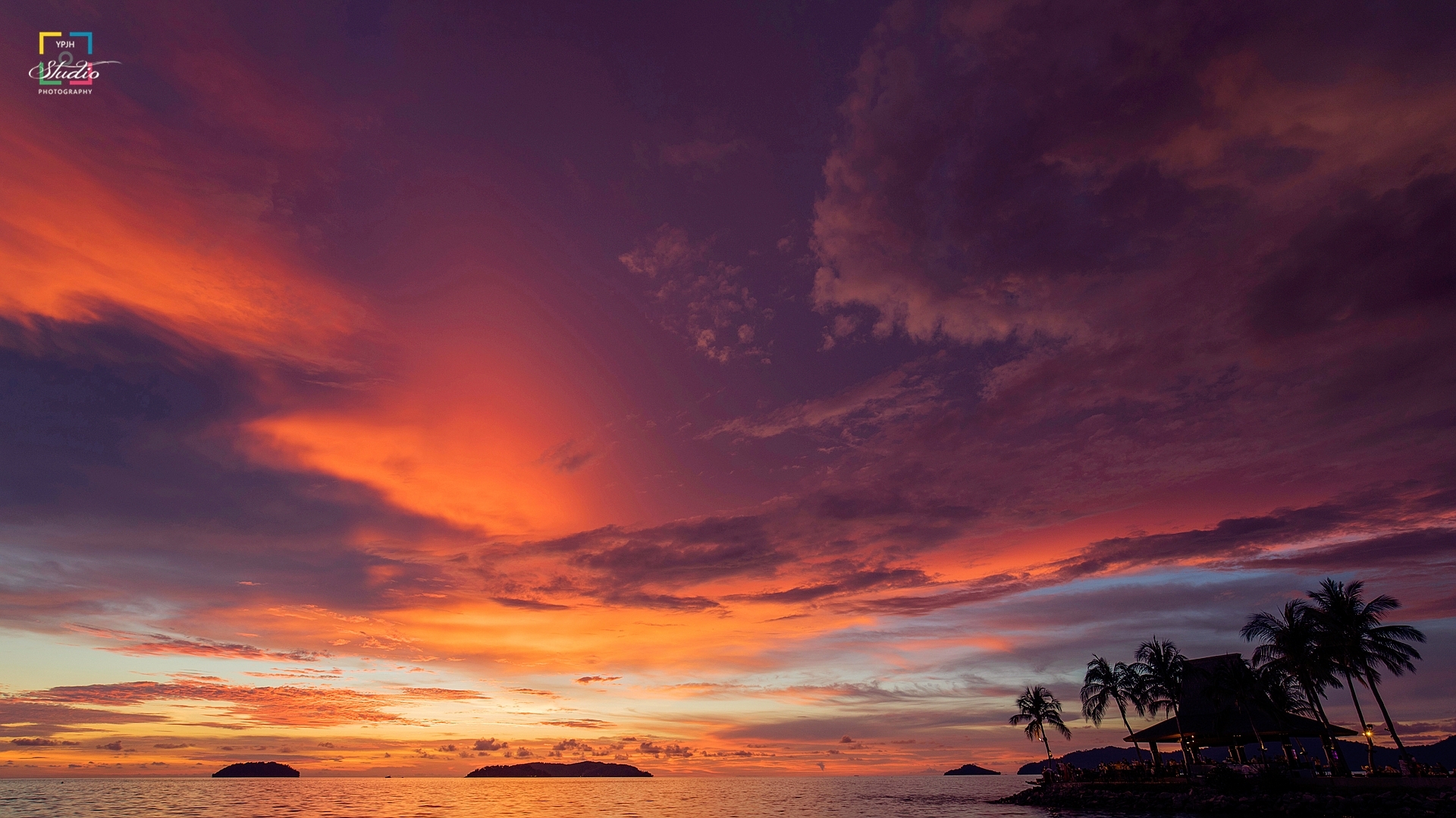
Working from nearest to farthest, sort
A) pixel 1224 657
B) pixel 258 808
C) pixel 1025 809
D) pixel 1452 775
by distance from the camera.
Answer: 1. pixel 1452 775
2. pixel 1224 657
3. pixel 1025 809
4. pixel 258 808

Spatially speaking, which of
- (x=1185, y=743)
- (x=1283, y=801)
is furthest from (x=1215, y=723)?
(x=1283, y=801)

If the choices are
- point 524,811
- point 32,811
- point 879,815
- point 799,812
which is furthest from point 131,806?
point 879,815

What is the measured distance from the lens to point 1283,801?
50125 millimetres

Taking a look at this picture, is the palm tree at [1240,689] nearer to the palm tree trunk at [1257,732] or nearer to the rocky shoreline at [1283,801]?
the palm tree trunk at [1257,732]

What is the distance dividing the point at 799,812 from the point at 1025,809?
1076 inches

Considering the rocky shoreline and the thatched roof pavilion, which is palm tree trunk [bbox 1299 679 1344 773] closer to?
the thatched roof pavilion

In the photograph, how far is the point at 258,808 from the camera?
8638 centimetres

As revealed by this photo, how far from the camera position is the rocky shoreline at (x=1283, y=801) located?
42.7 meters

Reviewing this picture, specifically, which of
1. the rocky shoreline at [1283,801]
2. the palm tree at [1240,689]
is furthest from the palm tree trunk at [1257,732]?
the rocky shoreline at [1283,801]

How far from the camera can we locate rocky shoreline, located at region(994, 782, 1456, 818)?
42656mm

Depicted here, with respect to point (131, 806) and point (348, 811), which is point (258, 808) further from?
point (131, 806)

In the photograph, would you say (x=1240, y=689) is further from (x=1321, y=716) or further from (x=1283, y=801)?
(x=1283, y=801)

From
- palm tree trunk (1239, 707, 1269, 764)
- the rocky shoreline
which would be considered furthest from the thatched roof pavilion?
the rocky shoreline

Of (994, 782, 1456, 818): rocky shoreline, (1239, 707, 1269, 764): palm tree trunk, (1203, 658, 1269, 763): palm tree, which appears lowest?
(994, 782, 1456, 818): rocky shoreline
